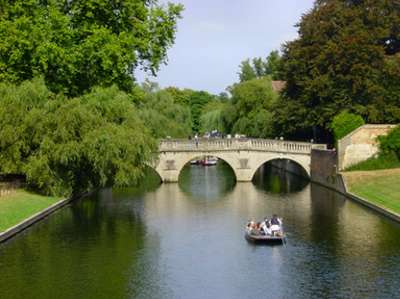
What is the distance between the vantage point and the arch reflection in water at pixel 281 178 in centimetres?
5978

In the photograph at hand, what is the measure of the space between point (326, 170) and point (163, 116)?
2454 centimetres

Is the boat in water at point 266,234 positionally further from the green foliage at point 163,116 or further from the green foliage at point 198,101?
the green foliage at point 198,101

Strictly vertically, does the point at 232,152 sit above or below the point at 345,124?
below

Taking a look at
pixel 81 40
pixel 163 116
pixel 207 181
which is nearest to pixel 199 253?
pixel 81 40

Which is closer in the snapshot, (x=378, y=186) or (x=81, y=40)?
(x=378, y=186)

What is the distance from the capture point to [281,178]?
70875 mm

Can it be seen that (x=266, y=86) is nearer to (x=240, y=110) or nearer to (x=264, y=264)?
(x=240, y=110)

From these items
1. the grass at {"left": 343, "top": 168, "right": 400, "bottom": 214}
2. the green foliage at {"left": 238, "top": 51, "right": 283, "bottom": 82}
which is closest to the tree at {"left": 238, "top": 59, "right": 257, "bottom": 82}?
the green foliage at {"left": 238, "top": 51, "right": 283, "bottom": 82}

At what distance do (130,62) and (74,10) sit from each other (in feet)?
17.7

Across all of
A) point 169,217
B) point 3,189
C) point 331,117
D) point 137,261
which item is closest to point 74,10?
point 3,189

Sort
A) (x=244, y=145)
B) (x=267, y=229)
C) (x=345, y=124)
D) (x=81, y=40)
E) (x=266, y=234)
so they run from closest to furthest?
1. (x=266, y=234)
2. (x=267, y=229)
3. (x=81, y=40)
4. (x=345, y=124)
5. (x=244, y=145)

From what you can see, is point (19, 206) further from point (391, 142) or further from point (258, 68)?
point (258, 68)

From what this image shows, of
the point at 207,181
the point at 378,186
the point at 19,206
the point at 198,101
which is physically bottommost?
the point at 19,206

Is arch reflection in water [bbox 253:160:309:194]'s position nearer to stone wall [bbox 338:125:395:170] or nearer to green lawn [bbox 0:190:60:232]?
stone wall [bbox 338:125:395:170]
